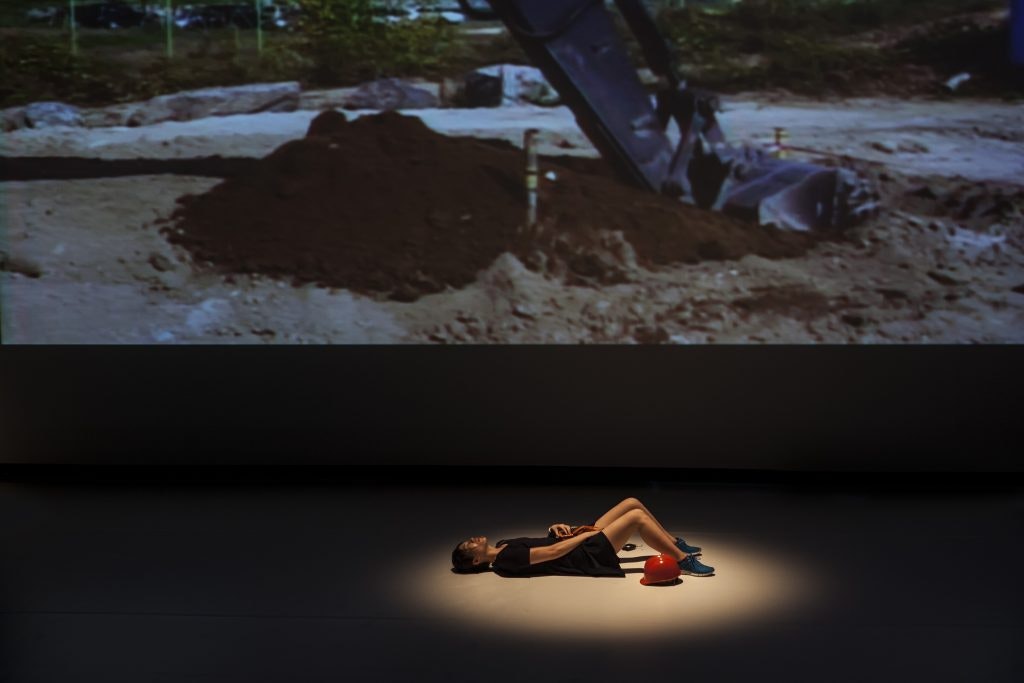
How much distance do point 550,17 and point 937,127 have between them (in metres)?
2.26

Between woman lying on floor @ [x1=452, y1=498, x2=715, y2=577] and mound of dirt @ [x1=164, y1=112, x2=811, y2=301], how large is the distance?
230cm

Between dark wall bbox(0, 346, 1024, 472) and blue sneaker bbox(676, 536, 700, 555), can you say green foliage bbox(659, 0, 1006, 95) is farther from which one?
blue sneaker bbox(676, 536, 700, 555)

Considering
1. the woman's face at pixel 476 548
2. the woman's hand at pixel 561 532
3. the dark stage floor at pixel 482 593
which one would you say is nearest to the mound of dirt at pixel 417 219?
the dark stage floor at pixel 482 593

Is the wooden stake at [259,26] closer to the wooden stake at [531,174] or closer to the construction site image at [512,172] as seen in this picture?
the construction site image at [512,172]

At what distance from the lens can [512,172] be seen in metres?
7.06

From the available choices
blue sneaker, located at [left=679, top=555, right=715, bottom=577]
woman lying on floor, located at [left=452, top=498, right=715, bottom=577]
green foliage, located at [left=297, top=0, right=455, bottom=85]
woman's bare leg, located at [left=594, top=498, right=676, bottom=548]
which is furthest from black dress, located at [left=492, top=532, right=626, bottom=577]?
green foliage, located at [left=297, top=0, right=455, bottom=85]

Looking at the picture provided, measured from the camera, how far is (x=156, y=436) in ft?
24.1

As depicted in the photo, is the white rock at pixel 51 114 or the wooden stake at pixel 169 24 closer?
the wooden stake at pixel 169 24

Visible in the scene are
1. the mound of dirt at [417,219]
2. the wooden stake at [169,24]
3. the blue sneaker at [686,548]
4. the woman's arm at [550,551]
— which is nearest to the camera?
the woman's arm at [550,551]

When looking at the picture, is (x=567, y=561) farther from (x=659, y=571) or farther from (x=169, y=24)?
(x=169, y=24)

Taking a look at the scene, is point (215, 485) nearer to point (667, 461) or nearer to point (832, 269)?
point (667, 461)

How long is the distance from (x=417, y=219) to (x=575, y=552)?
2731 mm

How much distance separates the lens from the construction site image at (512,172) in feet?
22.5

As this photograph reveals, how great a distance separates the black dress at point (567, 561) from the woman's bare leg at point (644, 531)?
0.06 m
